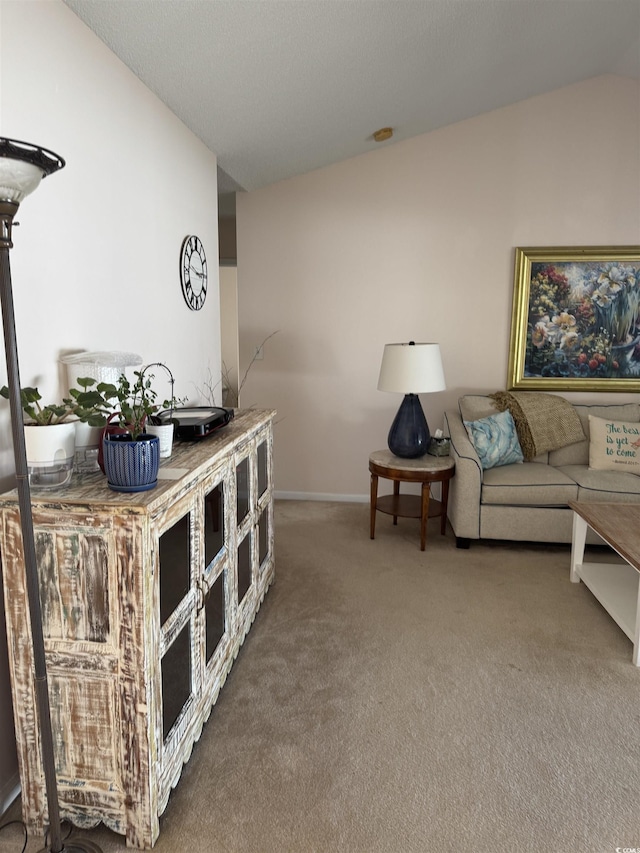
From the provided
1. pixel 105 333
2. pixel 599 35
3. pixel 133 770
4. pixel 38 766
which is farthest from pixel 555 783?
pixel 599 35

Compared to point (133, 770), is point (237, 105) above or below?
above

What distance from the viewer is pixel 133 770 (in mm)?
1543

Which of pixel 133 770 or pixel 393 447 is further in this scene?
pixel 393 447

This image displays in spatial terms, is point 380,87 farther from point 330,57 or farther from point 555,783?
point 555,783

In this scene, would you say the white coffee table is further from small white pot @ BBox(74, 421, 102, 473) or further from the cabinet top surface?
small white pot @ BBox(74, 421, 102, 473)

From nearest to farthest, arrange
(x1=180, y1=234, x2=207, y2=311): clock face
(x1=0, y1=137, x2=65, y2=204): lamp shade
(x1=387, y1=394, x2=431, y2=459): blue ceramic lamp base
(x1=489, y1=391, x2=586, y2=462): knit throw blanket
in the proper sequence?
(x1=0, y1=137, x2=65, y2=204): lamp shade, (x1=180, y1=234, x2=207, y2=311): clock face, (x1=387, y1=394, x2=431, y2=459): blue ceramic lamp base, (x1=489, y1=391, x2=586, y2=462): knit throw blanket

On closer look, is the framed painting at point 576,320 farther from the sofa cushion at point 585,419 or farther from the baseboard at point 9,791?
the baseboard at point 9,791

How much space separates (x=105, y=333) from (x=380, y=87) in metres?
2.08

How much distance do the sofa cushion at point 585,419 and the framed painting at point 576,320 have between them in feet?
0.66

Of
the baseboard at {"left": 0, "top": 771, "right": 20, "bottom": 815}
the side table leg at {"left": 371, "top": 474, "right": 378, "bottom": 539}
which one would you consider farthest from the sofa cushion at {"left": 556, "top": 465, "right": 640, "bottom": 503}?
the baseboard at {"left": 0, "top": 771, "right": 20, "bottom": 815}

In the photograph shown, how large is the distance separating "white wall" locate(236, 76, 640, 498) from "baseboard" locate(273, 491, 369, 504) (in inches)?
1.5

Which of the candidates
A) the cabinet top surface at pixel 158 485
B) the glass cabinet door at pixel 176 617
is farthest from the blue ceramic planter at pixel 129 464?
the glass cabinet door at pixel 176 617

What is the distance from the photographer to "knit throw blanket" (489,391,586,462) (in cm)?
399

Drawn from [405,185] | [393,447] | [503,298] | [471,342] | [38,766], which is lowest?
[38,766]
